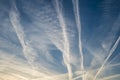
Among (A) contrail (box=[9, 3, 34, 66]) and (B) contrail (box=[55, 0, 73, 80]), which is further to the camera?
(A) contrail (box=[9, 3, 34, 66])

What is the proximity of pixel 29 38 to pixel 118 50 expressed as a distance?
145 cm

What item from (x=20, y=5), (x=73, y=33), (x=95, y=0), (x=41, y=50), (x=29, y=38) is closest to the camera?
(x=95, y=0)

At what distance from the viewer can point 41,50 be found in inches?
116

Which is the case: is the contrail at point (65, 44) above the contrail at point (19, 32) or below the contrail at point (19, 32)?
below

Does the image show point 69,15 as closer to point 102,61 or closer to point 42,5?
point 42,5

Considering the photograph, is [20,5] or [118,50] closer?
[20,5]

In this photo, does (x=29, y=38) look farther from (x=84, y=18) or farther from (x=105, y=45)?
(x=105, y=45)

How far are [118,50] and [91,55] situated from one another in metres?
0.45

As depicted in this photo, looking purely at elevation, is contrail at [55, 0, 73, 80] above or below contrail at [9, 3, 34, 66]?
below

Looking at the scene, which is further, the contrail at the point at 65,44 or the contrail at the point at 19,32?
the contrail at the point at 19,32

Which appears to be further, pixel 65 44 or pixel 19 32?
pixel 65 44

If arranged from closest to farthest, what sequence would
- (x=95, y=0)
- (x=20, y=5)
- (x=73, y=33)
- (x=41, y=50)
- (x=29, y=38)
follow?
(x=95, y=0) < (x=20, y=5) < (x=73, y=33) < (x=29, y=38) < (x=41, y=50)

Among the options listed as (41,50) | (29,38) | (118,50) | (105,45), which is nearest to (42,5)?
(29,38)

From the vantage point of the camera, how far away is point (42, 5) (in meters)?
2.10
